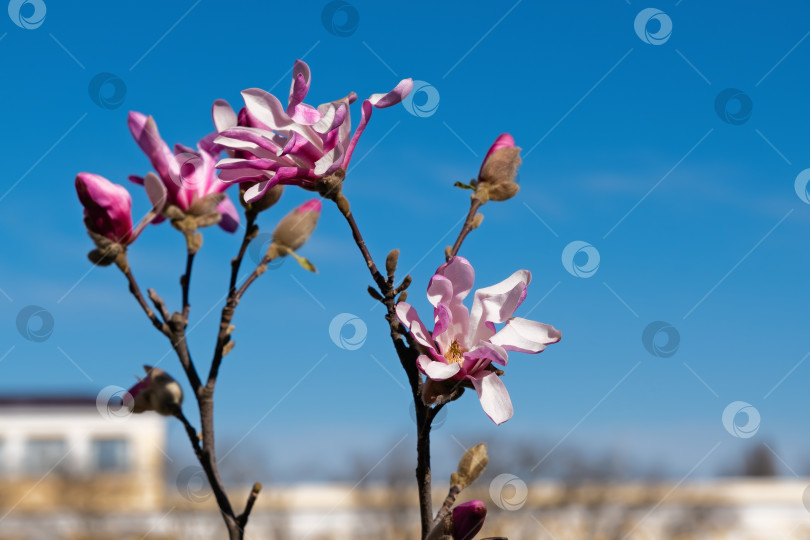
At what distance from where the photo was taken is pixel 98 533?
963cm

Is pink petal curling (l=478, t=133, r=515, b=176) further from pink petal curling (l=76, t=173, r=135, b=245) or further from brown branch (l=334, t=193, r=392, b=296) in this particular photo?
pink petal curling (l=76, t=173, r=135, b=245)

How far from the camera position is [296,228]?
98 cm

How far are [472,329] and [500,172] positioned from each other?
21cm

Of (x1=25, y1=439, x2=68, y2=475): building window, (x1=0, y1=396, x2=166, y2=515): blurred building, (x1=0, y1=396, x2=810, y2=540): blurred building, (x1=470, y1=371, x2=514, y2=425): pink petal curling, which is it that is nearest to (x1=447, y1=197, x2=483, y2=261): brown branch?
(x1=470, y1=371, x2=514, y2=425): pink petal curling

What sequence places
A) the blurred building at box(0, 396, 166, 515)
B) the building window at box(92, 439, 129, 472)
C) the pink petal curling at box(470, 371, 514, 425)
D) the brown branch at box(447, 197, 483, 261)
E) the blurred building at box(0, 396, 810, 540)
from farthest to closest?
the building window at box(92, 439, 129, 472), the blurred building at box(0, 396, 166, 515), the blurred building at box(0, 396, 810, 540), the brown branch at box(447, 197, 483, 261), the pink petal curling at box(470, 371, 514, 425)

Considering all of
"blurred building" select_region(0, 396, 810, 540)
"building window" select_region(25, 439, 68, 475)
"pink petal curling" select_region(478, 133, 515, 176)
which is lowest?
"building window" select_region(25, 439, 68, 475)

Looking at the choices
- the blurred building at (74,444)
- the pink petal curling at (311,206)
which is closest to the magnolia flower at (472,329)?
the pink petal curling at (311,206)

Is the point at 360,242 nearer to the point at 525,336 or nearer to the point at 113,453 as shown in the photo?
the point at 525,336

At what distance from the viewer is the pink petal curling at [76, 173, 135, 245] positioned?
863mm

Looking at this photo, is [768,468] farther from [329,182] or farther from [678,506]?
[329,182]

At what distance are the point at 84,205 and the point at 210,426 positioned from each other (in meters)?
0.26

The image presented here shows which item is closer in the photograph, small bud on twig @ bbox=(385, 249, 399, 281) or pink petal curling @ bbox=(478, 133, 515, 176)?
small bud on twig @ bbox=(385, 249, 399, 281)

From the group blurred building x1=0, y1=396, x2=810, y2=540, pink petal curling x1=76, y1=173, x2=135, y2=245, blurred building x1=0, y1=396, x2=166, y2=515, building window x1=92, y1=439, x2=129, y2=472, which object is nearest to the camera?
pink petal curling x1=76, y1=173, x2=135, y2=245

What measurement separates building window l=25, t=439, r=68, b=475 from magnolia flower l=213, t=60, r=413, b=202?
1524 cm
